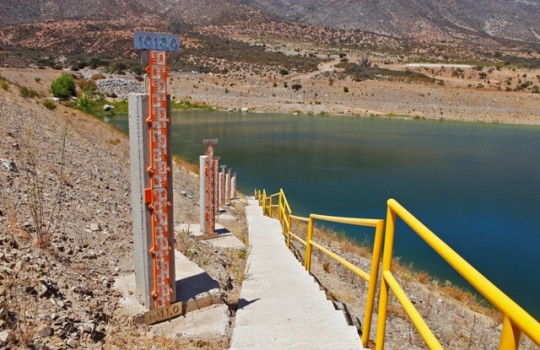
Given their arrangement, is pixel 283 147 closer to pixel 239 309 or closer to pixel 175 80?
pixel 239 309

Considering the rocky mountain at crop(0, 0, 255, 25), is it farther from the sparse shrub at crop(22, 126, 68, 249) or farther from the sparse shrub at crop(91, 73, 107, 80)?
the sparse shrub at crop(22, 126, 68, 249)

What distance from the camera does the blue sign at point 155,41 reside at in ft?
14.1

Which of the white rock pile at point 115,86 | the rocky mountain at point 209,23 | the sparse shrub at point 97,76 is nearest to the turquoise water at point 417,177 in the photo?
the white rock pile at point 115,86

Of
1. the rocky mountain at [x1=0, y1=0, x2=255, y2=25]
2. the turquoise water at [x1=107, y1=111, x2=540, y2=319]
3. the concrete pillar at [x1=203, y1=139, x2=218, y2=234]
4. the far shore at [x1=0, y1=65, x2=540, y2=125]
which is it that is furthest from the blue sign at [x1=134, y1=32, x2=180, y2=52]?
the rocky mountain at [x1=0, y1=0, x2=255, y2=25]

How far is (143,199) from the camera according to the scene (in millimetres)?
4617

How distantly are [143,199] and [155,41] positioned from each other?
162cm

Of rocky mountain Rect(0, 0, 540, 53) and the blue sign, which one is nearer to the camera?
the blue sign

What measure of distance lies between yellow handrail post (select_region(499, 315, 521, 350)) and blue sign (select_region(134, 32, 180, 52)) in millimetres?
3821

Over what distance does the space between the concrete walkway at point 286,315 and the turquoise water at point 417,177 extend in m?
7.93

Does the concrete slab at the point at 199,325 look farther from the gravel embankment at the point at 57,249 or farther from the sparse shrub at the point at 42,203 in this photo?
the sparse shrub at the point at 42,203

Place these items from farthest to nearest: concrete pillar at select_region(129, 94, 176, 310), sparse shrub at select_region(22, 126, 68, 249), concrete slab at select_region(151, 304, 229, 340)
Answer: sparse shrub at select_region(22, 126, 68, 249)
concrete slab at select_region(151, 304, 229, 340)
concrete pillar at select_region(129, 94, 176, 310)

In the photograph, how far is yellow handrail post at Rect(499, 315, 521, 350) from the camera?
170 cm

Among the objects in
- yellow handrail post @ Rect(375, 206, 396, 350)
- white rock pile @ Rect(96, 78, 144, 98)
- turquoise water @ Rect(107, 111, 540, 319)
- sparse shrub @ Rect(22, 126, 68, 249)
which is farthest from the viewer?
white rock pile @ Rect(96, 78, 144, 98)

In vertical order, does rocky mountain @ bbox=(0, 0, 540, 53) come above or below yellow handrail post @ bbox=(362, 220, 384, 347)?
above
